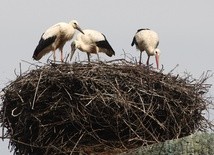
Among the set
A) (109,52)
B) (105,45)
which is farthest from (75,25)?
(109,52)

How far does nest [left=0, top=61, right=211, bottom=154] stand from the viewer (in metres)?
8.53

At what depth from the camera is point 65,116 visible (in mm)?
8594

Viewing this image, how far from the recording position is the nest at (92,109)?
8.53 meters

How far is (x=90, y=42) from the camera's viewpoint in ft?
40.3

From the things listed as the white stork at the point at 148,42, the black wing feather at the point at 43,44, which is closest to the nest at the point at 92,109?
the black wing feather at the point at 43,44

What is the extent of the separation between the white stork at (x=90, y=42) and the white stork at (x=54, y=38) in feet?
0.58

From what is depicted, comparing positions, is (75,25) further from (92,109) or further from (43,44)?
(92,109)

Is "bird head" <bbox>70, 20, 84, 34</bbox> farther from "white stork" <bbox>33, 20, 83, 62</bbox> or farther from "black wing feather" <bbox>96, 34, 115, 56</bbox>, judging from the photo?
"black wing feather" <bbox>96, 34, 115, 56</bbox>

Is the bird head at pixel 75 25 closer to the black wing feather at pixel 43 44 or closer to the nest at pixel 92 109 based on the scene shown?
the black wing feather at pixel 43 44

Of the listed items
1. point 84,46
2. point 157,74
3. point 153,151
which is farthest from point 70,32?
point 153,151

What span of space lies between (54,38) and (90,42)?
0.62m

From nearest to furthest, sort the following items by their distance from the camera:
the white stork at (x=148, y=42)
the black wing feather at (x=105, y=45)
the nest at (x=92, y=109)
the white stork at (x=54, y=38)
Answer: the nest at (x=92, y=109)
the white stork at (x=54, y=38)
the black wing feather at (x=105, y=45)
the white stork at (x=148, y=42)

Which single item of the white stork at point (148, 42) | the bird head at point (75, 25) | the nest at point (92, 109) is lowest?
the nest at point (92, 109)

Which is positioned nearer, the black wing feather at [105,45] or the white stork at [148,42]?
the black wing feather at [105,45]
